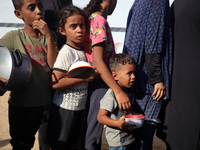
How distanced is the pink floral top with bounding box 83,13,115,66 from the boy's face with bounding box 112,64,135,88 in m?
0.18

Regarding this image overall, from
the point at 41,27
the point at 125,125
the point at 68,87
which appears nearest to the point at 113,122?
the point at 125,125

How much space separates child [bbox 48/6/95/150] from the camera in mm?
1509

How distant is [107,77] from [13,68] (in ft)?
2.29

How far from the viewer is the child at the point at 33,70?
5.18 ft

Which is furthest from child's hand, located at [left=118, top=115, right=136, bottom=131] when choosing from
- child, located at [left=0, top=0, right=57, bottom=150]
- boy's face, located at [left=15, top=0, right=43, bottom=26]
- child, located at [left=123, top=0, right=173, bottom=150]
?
boy's face, located at [left=15, top=0, right=43, bottom=26]

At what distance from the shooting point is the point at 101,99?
154cm

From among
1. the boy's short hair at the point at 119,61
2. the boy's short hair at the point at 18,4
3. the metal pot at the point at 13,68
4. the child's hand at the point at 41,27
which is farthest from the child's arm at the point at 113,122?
the boy's short hair at the point at 18,4

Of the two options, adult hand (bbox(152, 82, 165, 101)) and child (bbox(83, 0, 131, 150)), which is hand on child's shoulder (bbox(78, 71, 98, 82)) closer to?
child (bbox(83, 0, 131, 150))

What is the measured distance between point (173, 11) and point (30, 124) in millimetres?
1554

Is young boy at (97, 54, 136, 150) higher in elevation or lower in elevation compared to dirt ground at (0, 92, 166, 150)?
higher

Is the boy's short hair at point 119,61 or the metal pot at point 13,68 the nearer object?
the metal pot at point 13,68

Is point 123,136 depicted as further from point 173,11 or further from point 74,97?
point 173,11

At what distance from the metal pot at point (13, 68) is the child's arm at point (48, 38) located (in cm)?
20

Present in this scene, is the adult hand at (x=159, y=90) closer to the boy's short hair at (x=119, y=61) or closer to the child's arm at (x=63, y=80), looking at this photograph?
the boy's short hair at (x=119, y=61)
